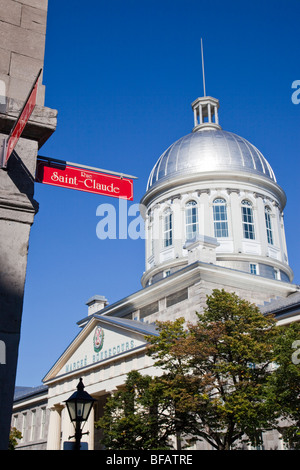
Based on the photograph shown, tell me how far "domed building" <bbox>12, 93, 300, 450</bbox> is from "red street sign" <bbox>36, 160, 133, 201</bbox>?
23.8 metres

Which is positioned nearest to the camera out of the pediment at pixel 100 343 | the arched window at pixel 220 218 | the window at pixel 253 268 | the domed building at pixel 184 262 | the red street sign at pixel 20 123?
the red street sign at pixel 20 123

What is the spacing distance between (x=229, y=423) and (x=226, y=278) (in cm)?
1760

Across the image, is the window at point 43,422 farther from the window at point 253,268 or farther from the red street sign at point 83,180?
the red street sign at point 83,180

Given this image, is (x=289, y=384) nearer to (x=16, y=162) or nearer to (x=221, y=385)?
(x=221, y=385)

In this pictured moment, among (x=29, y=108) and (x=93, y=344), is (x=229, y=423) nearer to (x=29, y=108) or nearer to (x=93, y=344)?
(x=29, y=108)

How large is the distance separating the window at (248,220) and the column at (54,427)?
2110 cm

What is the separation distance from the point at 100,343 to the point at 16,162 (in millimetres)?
31282

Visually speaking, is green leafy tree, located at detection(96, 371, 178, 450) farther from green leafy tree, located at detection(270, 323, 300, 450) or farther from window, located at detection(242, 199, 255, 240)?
window, located at detection(242, 199, 255, 240)

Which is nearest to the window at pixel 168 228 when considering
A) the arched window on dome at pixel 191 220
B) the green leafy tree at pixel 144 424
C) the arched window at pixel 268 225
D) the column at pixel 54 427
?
the arched window on dome at pixel 191 220

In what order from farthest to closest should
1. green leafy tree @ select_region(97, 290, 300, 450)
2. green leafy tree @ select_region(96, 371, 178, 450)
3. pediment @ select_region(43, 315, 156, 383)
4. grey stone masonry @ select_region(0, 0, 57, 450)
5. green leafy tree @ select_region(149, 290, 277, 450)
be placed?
1. pediment @ select_region(43, 315, 156, 383)
2. green leafy tree @ select_region(96, 371, 178, 450)
3. green leafy tree @ select_region(149, 290, 277, 450)
4. green leafy tree @ select_region(97, 290, 300, 450)
5. grey stone masonry @ select_region(0, 0, 57, 450)

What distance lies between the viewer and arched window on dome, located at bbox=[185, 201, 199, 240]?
44.7 metres

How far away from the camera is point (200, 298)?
115ft

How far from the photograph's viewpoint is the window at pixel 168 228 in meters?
46.4

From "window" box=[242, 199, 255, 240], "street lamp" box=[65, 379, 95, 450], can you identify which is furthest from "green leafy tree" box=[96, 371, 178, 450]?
"window" box=[242, 199, 255, 240]
